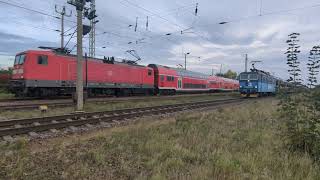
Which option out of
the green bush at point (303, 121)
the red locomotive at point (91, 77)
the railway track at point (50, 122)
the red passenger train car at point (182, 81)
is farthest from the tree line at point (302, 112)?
the red passenger train car at point (182, 81)

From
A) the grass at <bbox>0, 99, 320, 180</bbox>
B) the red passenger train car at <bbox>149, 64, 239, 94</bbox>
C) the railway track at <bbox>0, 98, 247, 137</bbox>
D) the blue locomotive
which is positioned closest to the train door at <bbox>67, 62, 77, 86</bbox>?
the railway track at <bbox>0, 98, 247, 137</bbox>

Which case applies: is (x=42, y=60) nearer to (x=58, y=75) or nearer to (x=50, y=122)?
(x=58, y=75)

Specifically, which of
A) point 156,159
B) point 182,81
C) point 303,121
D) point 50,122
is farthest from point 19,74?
point 182,81

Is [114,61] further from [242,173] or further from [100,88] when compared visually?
[242,173]

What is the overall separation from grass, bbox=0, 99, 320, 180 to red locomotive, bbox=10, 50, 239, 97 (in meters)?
15.0

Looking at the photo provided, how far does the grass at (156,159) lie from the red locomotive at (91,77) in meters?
15.0

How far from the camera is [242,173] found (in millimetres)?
6582

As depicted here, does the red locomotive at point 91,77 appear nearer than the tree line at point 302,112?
No

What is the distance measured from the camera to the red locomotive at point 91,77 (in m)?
23.6

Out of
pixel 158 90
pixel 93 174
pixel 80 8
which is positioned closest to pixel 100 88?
pixel 158 90

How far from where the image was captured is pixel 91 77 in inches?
1139

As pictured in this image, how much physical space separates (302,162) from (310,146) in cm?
111

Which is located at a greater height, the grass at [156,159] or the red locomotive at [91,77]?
the red locomotive at [91,77]

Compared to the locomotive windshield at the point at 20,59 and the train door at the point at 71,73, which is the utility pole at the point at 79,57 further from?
the train door at the point at 71,73
